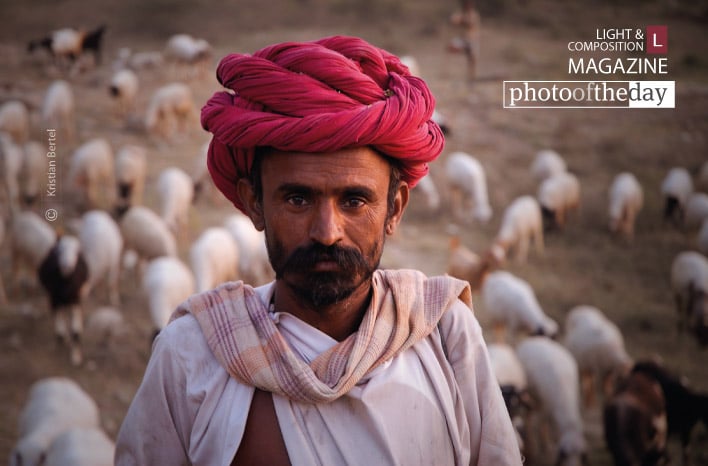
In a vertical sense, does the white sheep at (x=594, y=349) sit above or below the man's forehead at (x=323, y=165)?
below

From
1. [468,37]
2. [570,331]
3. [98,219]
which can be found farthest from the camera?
[468,37]

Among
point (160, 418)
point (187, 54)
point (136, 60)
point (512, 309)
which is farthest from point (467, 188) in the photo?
point (160, 418)

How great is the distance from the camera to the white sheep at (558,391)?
6402mm

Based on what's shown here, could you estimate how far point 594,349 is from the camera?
7133 mm

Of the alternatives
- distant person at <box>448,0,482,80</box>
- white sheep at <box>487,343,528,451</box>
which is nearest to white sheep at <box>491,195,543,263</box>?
white sheep at <box>487,343,528,451</box>

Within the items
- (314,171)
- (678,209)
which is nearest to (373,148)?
(314,171)

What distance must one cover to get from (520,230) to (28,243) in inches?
200

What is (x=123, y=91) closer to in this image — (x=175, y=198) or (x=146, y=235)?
(x=175, y=198)

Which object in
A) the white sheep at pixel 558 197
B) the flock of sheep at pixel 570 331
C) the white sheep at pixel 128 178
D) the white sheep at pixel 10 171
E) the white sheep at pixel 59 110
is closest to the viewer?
the flock of sheep at pixel 570 331

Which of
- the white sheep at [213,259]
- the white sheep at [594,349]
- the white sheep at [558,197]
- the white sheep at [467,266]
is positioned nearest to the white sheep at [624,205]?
the white sheep at [558,197]

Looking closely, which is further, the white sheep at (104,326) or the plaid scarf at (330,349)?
the white sheep at (104,326)

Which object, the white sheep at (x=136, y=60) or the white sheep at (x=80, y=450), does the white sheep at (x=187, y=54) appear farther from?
the white sheep at (x=80, y=450)

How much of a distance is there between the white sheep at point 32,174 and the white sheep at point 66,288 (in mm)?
1857

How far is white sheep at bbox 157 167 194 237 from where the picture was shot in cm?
873
